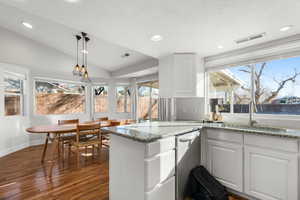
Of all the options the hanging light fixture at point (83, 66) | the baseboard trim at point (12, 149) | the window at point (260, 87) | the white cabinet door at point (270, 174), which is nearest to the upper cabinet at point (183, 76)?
the window at point (260, 87)

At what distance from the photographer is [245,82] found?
2674mm

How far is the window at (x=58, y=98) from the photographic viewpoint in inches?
167

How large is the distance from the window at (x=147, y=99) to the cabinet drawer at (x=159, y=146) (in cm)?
279

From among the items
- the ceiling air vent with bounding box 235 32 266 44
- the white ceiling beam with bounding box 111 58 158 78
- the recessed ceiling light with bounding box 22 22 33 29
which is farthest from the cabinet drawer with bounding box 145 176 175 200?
the recessed ceiling light with bounding box 22 22 33 29

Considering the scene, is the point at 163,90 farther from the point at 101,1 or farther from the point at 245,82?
the point at 101,1

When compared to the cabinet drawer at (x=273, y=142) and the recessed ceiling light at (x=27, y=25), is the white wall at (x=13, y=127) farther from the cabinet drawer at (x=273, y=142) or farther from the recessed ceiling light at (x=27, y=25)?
the cabinet drawer at (x=273, y=142)

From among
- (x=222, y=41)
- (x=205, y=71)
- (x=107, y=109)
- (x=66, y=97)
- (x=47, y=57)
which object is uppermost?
(x=47, y=57)

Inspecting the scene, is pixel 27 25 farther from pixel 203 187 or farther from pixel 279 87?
pixel 279 87

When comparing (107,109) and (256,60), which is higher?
(256,60)

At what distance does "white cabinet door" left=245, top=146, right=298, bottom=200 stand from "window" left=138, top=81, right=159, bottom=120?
2925 millimetres

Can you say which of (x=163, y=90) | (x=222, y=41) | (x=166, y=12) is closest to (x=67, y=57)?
(x=163, y=90)

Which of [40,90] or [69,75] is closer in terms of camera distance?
[40,90]

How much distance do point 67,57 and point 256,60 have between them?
4.99 meters

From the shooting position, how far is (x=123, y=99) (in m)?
5.48
